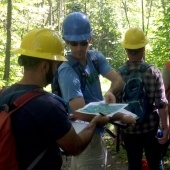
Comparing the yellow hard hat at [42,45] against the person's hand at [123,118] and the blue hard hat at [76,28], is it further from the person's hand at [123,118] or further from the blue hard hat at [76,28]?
the blue hard hat at [76,28]

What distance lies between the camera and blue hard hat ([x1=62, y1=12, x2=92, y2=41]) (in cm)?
311

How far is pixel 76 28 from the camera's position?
122 inches

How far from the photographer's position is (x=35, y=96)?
6.68 ft

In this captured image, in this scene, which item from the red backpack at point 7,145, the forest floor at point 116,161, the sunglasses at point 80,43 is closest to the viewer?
the red backpack at point 7,145

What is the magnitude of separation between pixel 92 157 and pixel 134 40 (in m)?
1.31

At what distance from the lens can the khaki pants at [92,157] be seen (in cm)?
317

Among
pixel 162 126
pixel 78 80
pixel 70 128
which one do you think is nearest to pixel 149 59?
pixel 162 126

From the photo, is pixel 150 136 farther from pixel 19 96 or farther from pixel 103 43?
pixel 103 43

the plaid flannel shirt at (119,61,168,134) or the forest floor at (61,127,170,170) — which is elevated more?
the plaid flannel shirt at (119,61,168,134)

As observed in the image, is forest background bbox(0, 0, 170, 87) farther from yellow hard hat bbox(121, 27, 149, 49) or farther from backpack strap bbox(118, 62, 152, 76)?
backpack strap bbox(118, 62, 152, 76)

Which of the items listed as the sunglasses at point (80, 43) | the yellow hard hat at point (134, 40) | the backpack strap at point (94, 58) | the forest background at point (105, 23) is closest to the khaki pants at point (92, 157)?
the backpack strap at point (94, 58)

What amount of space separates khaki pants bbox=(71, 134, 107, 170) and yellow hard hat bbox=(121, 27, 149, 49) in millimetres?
1036

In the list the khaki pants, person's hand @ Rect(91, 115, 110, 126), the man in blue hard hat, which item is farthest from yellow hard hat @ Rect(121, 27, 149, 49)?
person's hand @ Rect(91, 115, 110, 126)

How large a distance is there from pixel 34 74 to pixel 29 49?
0.63 feet
